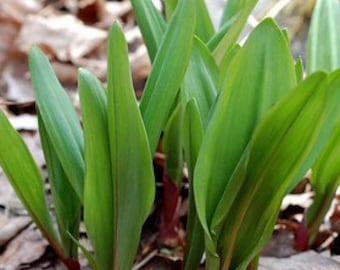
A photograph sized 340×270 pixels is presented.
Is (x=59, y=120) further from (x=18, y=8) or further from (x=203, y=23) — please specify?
(x=18, y=8)

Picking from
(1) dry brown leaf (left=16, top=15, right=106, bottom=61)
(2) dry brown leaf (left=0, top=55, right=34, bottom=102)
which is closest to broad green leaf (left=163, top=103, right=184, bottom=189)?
(2) dry brown leaf (left=0, top=55, right=34, bottom=102)

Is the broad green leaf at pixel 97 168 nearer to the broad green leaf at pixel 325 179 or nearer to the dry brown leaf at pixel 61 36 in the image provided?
the broad green leaf at pixel 325 179

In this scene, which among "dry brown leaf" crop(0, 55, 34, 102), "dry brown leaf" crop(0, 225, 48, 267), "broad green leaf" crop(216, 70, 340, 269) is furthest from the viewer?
"dry brown leaf" crop(0, 55, 34, 102)

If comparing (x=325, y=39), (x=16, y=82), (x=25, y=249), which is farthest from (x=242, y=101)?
(x=16, y=82)

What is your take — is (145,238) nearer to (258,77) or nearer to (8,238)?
(8,238)

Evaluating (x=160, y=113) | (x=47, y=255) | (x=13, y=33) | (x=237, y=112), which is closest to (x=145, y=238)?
(x=47, y=255)

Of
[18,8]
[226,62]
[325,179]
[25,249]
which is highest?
[226,62]

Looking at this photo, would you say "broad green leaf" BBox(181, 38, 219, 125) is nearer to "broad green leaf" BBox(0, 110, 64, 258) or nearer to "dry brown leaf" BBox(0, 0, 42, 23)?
"broad green leaf" BBox(0, 110, 64, 258)
